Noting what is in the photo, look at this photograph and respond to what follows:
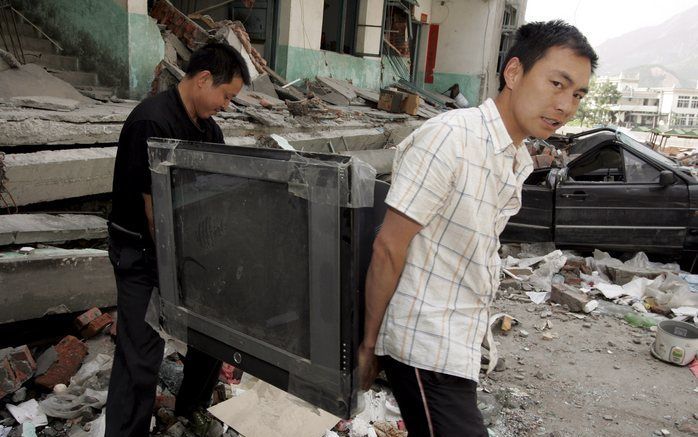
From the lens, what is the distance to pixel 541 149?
1112 centimetres

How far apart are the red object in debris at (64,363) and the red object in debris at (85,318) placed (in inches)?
5.2

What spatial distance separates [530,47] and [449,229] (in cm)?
58

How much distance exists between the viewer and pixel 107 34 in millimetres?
6625

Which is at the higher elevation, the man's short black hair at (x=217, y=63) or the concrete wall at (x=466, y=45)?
the concrete wall at (x=466, y=45)

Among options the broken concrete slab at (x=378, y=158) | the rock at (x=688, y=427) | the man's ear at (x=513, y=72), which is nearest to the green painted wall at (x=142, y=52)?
the broken concrete slab at (x=378, y=158)

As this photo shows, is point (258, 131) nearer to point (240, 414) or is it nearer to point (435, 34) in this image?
point (240, 414)

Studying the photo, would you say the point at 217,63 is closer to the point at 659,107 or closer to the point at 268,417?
the point at 268,417

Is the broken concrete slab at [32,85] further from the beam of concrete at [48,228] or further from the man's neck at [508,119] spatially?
the man's neck at [508,119]

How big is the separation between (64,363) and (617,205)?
5.94m

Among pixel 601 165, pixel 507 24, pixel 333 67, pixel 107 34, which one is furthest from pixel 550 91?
pixel 507 24

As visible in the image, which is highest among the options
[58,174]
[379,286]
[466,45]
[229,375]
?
[466,45]

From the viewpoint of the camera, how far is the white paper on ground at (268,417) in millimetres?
2318

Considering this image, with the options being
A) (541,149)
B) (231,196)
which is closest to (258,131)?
(231,196)

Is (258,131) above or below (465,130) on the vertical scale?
below
